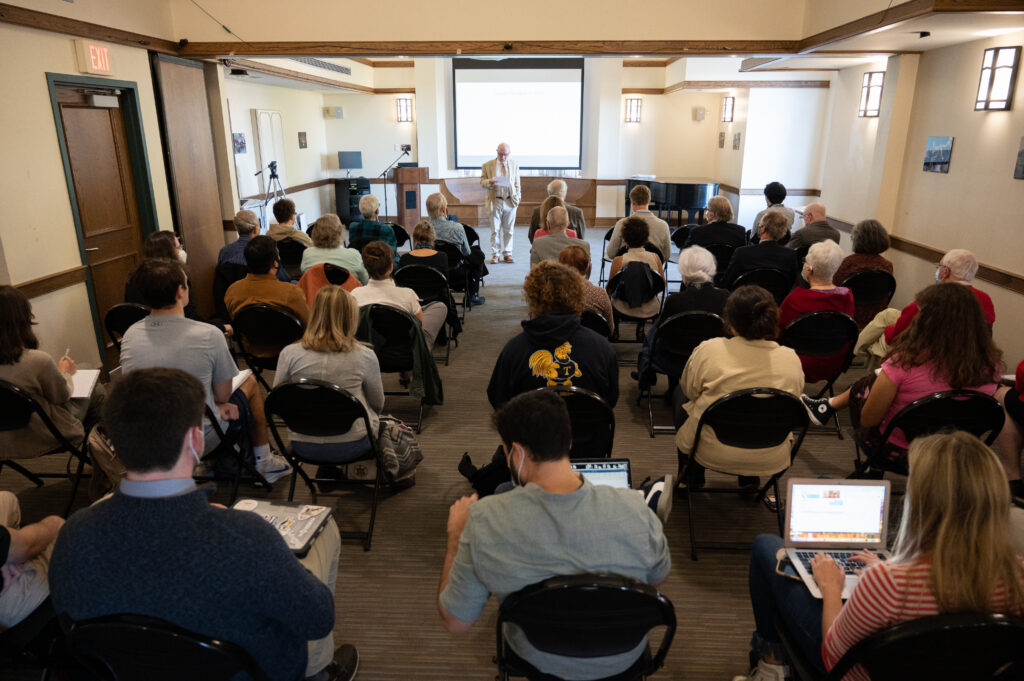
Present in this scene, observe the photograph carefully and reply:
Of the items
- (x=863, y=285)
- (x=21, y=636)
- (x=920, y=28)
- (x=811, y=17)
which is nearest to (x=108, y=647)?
(x=21, y=636)

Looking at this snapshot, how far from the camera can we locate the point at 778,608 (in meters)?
2.00

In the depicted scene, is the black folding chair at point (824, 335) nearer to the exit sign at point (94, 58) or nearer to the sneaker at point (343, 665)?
the sneaker at point (343, 665)

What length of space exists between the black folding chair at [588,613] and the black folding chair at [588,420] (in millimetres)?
1049

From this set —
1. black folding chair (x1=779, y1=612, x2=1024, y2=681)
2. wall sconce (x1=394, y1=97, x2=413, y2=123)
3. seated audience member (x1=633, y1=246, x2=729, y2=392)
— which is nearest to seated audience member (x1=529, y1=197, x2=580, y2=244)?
seated audience member (x1=633, y1=246, x2=729, y2=392)

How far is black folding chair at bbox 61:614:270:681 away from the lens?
1299 millimetres

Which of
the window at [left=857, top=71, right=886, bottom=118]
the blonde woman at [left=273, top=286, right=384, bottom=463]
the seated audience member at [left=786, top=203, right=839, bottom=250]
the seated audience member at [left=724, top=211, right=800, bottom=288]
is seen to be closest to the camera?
the blonde woman at [left=273, top=286, right=384, bottom=463]

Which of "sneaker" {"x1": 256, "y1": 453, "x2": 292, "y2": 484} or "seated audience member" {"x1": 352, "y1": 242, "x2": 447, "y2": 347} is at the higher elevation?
"seated audience member" {"x1": 352, "y1": 242, "x2": 447, "y2": 347}

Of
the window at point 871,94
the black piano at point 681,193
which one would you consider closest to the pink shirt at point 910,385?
the window at point 871,94

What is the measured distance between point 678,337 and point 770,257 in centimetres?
172

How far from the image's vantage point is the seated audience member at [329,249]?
4.98 meters

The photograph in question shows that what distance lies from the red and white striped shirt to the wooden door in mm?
5401

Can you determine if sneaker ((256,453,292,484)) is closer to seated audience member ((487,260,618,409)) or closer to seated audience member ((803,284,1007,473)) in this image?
seated audience member ((487,260,618,409))

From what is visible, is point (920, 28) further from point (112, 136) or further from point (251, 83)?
point (251, 83)

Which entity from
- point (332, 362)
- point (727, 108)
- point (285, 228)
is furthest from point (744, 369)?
point (727, 108)
